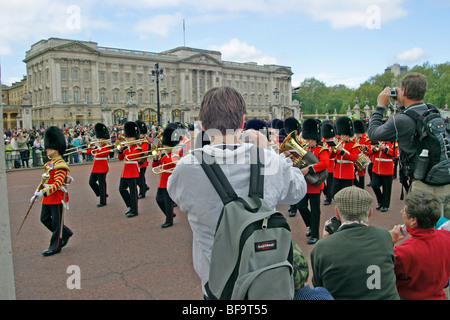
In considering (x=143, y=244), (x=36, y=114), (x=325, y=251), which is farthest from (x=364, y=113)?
(x=36, y=114)

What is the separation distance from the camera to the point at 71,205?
9.43 m

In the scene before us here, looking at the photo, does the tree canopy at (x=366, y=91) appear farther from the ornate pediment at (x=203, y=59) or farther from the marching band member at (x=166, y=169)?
the marching band member at (x=166, y=169)

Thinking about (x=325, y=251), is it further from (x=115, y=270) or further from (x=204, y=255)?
(x=115, y=270)

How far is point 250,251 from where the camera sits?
175 cm

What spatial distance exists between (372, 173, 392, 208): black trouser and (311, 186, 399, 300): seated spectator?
19.9ft

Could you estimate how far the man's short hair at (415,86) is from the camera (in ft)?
12.3

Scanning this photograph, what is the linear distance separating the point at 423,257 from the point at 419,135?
143 centimetres

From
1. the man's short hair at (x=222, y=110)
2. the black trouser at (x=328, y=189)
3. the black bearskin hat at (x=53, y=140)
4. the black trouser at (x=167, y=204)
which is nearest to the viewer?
the man's short hair at (x=222, y=110)

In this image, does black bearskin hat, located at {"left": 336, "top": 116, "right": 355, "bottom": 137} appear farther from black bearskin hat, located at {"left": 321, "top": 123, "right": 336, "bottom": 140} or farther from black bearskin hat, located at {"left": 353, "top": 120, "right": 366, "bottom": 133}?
black bearskin hat, located at {"left": 353, "top": 120, "right": 366, "bottom": 133}

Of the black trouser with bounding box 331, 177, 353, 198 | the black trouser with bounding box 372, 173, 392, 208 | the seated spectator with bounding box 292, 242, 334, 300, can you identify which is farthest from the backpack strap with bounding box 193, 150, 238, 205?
the black trouser with bounding box 372, 173, 392, 208

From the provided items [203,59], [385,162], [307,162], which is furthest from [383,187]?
[203,59]

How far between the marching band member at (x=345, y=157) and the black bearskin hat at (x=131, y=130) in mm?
4750

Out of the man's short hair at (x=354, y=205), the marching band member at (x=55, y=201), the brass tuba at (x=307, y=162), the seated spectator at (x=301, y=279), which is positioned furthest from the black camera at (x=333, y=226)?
the marching band member at (x=55, y=201)

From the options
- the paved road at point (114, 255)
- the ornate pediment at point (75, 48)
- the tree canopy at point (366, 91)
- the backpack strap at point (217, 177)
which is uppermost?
the ornate pediment at point (75, 48)
